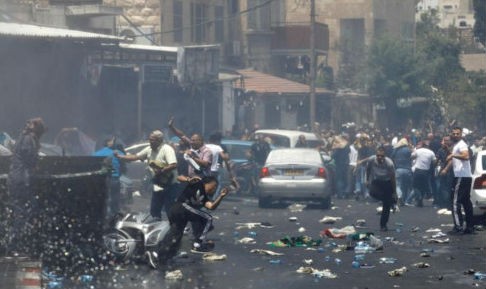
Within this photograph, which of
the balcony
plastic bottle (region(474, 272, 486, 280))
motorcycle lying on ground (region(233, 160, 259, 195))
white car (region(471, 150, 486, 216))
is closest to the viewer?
plastic bottle (region(474, 272, 486, 280))

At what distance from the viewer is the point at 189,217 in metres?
15.7

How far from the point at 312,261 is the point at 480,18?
47.0 meters

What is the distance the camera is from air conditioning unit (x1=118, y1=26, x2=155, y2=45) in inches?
1676

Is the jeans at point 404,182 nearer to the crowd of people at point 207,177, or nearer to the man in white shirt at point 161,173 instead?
the crowd of people at point 207,177

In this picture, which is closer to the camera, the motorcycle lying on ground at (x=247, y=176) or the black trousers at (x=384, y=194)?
the black trousers at (x=384, y=194)

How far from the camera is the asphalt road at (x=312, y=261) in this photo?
13.5m

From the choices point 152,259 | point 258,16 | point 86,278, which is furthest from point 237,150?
point 258,16

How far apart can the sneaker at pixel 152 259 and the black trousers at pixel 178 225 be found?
20 cm

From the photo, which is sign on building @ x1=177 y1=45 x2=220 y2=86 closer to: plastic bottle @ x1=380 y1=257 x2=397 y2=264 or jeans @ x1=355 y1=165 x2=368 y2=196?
jeans @ x1=355 y1=165 x2=368 y2=196

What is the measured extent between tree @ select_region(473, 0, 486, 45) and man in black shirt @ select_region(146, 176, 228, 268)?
1767 inches

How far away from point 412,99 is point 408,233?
42092 mm

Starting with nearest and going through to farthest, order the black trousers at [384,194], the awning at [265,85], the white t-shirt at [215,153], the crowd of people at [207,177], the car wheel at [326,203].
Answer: the crowd of people at [207,177], the black trousers at [384,194], the white t-shirt at [215,153], the car wheel at [326,203], the awning at [265,85]

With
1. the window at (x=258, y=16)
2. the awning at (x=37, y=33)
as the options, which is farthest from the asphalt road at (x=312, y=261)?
the window at (x=258, y=16)

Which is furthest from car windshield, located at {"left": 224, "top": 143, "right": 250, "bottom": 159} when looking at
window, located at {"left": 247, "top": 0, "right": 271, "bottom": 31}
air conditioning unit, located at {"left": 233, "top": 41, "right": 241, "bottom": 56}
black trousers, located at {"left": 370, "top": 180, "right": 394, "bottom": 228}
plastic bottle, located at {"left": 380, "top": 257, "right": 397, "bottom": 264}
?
window, located at {"left": 247, "top": 0, "right": 271, "bottom": 31}
